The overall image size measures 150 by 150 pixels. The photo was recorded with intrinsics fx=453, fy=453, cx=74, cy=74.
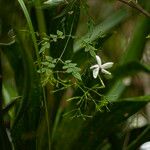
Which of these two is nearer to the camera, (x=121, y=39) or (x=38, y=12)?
(x=38, y=12)

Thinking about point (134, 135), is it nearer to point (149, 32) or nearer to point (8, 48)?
point (149, 32)

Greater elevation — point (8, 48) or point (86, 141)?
point (8, 48)

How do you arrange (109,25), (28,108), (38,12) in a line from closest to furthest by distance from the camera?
1. (28,108)
2. (38,12)
3. (109,25)

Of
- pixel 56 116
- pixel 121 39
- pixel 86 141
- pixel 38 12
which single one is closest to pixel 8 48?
pixel 38 12

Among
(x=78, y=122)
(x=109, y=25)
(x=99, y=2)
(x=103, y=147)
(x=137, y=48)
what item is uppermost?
(x=99, y=2)

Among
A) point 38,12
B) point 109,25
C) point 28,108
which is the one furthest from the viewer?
point 109,25

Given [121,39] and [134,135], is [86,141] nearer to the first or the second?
[134,135]
